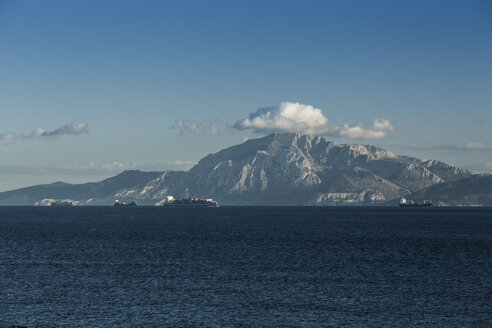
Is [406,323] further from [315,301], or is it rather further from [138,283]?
[138,283]

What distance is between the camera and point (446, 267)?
3858 inches

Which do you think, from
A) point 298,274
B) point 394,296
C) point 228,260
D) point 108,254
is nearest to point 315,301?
point 394,296

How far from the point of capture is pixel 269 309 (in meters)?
62.2

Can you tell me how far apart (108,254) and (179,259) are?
1965cm

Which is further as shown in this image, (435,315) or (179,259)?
(179,259)

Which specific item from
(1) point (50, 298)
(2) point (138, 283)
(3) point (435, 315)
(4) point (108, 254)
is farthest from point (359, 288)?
(4) point (108, 254)

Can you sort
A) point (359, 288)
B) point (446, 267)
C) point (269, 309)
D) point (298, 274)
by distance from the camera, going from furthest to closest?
1. point (446, 267)
2. point (298, 274)
3. point (359, 288)
4. point (269, 309)

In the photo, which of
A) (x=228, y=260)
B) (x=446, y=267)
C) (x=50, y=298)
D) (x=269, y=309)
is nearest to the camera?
(x=269, y=309)

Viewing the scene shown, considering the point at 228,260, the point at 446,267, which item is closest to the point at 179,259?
the point at 228,260

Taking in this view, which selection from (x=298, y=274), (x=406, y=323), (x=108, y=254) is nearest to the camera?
(x=406, y=323)

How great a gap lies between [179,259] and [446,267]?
4827 centimetres

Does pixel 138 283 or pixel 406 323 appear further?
pixel 138 283

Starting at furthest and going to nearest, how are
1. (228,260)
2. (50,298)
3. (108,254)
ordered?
(108,254) < (228,260) < (50,298)

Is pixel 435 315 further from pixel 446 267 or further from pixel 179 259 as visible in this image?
pixel 179 259
